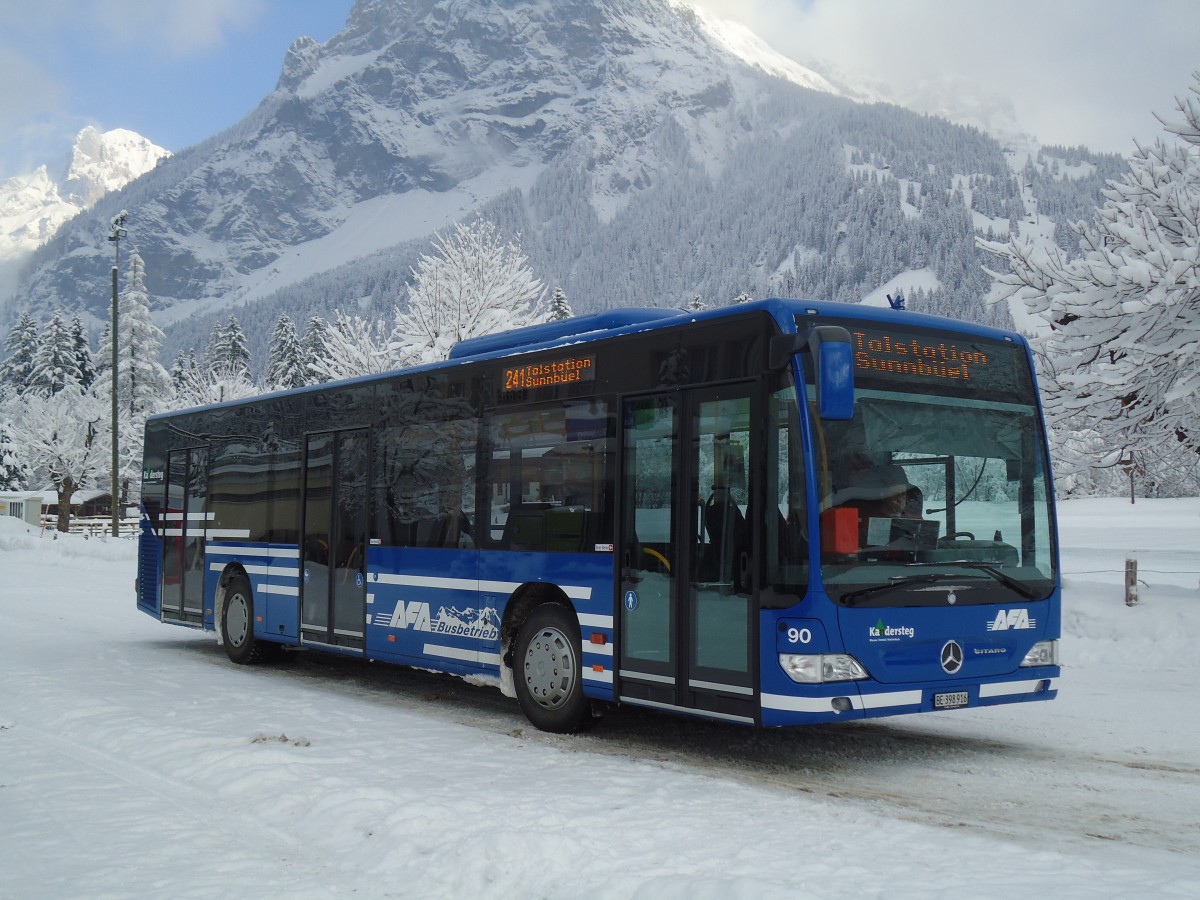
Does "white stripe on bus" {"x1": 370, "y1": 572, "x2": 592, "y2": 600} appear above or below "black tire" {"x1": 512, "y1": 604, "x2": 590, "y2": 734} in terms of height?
above

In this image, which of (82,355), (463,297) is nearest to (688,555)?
(463,297)

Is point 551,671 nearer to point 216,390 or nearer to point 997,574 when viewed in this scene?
point 997,574

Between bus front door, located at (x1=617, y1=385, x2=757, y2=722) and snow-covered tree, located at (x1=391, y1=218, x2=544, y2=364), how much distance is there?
2420cm

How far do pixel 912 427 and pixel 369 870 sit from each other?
4553 millimetres

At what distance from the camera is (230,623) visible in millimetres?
14688

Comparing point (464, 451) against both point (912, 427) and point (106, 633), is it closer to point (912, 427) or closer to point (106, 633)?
point (912, 427)

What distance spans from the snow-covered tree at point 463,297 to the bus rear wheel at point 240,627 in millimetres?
18294

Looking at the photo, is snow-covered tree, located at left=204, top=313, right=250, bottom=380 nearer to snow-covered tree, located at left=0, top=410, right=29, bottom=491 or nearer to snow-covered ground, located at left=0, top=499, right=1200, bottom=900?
snow-covered tree, located at left=0, top=410, right=29, bottom=491

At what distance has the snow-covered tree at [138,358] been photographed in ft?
216

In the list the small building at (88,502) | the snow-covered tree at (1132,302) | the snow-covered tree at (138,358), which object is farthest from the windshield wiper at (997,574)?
the small building at (88,502)

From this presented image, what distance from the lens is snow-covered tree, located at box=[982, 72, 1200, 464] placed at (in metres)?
15.0

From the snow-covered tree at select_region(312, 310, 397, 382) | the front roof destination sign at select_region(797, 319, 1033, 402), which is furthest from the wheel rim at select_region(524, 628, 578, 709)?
the snow-covered tree at select_region(312, 310, 397, 382)

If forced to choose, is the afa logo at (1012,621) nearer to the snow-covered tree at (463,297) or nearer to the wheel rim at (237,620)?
the wheel rim at (237,620)

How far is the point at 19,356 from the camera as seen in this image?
92.4m
